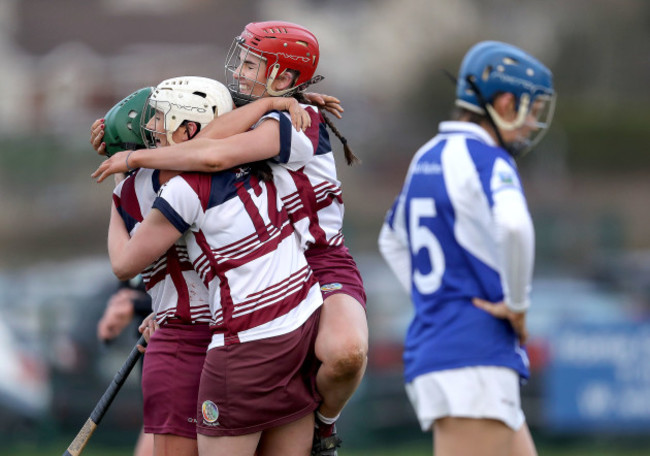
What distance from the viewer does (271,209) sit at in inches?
178

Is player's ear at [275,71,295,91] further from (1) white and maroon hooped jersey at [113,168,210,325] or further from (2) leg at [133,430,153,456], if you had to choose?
(2) leg at [133,430,153,456]

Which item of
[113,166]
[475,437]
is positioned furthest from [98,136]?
[475,437]

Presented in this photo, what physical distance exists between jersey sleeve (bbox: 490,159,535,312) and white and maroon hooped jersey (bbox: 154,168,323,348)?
2.95 ft

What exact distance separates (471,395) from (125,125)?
194 centimetres

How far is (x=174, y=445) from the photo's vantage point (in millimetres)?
4688

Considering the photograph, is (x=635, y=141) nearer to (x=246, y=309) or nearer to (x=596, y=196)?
(x=596, y=196)

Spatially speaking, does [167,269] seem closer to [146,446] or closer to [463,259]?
[146,446]

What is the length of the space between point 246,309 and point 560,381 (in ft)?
22.4

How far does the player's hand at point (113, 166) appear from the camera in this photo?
14.8 ft

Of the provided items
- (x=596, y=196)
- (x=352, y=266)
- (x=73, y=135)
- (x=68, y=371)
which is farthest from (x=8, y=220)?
(x=352, y=266)

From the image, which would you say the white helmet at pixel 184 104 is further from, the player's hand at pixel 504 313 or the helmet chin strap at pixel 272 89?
the player's hand at pixel 504 313

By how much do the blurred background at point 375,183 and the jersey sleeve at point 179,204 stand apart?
588 centimetres

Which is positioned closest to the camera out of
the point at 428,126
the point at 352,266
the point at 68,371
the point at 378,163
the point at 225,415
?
the point at 225,415

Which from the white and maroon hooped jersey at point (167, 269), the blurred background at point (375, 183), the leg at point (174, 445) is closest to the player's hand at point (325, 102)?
the white and maroon hooped jersey at point (167, 269)
